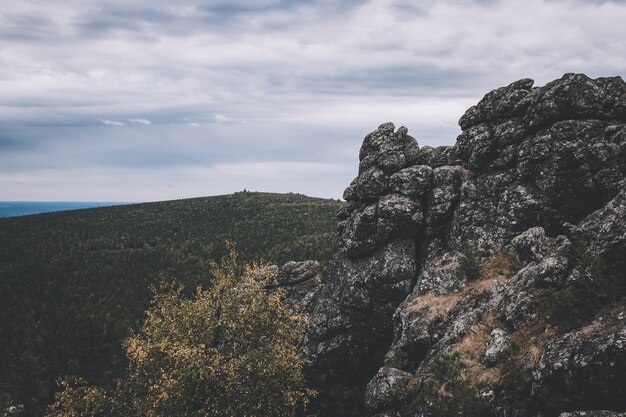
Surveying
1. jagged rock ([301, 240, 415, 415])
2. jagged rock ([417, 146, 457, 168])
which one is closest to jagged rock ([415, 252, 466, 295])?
jagged rock ([301, 240, 415, 415])

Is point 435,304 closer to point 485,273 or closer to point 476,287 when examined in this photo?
point 476,287

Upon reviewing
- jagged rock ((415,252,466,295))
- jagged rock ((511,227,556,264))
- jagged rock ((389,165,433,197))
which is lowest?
jagged rock ((415,252,466,295))

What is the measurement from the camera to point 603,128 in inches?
999

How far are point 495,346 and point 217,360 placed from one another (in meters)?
14.7

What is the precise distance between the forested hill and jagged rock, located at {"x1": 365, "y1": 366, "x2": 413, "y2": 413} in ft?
58.0

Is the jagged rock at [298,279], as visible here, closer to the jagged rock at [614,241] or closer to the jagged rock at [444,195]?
the jagged rock at [444,195]

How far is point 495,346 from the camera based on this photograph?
58.5ft

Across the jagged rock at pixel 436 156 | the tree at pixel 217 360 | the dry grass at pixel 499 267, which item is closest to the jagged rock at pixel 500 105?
the jagged rock at pixel 436 156

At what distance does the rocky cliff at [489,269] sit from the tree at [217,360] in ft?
20.5

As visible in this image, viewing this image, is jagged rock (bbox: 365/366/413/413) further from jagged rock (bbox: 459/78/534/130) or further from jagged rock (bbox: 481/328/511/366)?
jagged rock (bbox: 459/78/534/130)

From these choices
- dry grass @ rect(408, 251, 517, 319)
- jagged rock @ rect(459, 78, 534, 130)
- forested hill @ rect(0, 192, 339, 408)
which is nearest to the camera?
dry grass @ rect(408, 251, 517, 319)

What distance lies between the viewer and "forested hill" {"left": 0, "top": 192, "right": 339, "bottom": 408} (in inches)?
2621

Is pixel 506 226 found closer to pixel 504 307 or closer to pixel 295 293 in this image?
pixel 504 307

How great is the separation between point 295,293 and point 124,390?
69.5 ft
